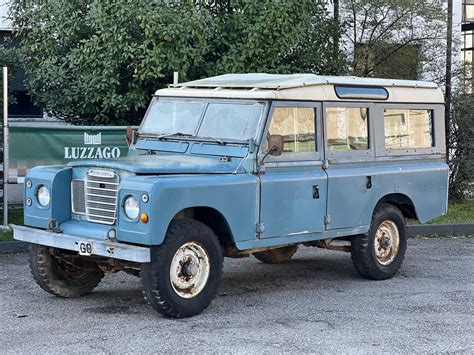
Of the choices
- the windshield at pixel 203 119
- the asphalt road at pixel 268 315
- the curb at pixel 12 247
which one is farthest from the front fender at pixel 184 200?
the curb at pixel 12 247

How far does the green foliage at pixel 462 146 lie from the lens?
15609mm

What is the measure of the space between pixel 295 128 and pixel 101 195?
84.8 inches

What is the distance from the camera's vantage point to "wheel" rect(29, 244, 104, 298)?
329 inches

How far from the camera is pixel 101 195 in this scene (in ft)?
25.8

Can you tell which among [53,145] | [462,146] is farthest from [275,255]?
[462,146]

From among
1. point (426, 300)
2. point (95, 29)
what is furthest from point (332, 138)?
point (95, 29)

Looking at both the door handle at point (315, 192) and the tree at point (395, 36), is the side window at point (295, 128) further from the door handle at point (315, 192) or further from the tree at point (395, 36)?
the tree at point (395, 36)

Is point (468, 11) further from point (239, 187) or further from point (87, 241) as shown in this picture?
point (87, 241)

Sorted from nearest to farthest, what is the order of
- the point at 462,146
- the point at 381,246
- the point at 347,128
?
the point at 347,128 < the point at 381,246 < the point at 462,146

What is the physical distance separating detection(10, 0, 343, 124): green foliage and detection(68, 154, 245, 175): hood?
185 inches

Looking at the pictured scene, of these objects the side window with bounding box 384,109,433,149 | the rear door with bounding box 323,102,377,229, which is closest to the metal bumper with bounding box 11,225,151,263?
the rear door with bounding box 323,102,377,229

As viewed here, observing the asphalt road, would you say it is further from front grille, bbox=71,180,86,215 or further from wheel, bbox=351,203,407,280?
front grille, bbox=71,180,86,215

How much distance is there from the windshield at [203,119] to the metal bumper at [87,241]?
1.73 m

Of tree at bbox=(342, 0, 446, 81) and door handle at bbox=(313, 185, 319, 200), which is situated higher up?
tree at bbox=(342, 0, 446, 81)
